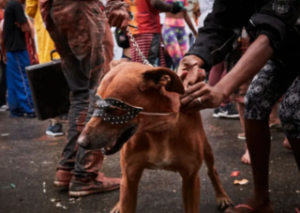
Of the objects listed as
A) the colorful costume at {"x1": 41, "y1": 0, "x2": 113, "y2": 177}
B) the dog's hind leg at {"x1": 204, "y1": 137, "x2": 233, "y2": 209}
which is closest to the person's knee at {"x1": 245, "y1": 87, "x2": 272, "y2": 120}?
the dog's hind leg at {"x1": 204, "y1": 137, "x2": 233, "y2": 209}

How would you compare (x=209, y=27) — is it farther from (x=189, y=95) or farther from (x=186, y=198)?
(x=186, y=198)

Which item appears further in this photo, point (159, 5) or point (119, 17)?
point (159, 5)

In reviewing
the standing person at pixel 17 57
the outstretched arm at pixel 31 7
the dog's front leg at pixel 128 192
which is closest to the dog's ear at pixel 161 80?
the dog's front leg at pixel 128 192

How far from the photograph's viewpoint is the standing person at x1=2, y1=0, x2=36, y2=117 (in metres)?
7.14

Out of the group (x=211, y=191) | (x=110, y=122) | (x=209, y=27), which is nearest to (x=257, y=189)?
(x=211, y=191)

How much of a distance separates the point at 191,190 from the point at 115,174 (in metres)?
1.77

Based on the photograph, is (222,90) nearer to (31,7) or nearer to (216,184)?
(216,184)

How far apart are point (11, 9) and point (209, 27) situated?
208 inches

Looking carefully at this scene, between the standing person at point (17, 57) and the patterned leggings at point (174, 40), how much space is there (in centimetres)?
240

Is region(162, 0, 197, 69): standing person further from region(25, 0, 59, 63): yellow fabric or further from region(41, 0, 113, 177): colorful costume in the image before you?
region(41, 0, 113, 177): colorful costume

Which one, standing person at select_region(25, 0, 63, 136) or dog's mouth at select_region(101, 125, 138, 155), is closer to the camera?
dog's mouth at select_region(101, 125, 138, 155)

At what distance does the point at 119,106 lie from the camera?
207cm

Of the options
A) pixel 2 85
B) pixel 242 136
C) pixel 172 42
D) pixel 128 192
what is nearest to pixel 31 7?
pixel 172 42

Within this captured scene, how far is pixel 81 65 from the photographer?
12.2ft
